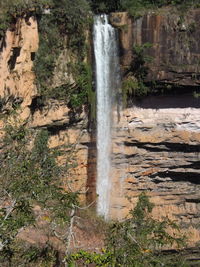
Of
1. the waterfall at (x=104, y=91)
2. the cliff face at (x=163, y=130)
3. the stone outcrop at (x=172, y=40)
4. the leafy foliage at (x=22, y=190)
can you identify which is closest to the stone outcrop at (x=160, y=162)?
the cliff face at (x=163, y=130)

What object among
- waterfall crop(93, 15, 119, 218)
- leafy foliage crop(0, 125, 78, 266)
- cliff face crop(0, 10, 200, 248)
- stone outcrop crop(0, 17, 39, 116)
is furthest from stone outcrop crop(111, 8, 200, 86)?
leafy foliage crop(0, 125, 78, 266)

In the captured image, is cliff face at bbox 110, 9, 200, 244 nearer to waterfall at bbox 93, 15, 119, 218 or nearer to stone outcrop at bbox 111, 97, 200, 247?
stone outcrop at bbox 111, 97, 200, 247

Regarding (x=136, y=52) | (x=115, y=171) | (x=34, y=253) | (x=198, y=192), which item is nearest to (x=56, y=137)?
(x=115, y=171)

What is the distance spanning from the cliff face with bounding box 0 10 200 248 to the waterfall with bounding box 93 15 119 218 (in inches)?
9.0

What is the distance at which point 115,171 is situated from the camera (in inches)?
559

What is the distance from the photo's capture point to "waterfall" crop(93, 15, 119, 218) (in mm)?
13430

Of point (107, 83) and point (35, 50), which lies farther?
point (107, 83)

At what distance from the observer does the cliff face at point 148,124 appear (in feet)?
41.2

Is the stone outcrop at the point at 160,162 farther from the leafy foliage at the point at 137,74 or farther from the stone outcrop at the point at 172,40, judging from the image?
the stone outcrop at the point at 172,40

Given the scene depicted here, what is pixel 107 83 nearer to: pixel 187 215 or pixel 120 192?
pixel 120 192

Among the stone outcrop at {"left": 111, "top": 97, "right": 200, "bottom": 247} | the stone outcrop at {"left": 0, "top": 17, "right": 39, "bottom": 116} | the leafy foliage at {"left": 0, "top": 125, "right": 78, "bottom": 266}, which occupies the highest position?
the stone outcrop at {"left": 0, "top": 17, "right": 39, "bottom": 116}

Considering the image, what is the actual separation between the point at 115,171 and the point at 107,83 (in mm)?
2950

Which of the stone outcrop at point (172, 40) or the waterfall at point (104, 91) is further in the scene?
the waterfall at point (104, 91)

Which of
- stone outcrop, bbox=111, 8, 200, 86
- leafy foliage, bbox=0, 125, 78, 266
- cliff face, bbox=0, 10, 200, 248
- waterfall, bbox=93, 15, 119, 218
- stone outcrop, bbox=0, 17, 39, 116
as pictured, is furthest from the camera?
waterfall, bbox=93, 15, 119, 218
